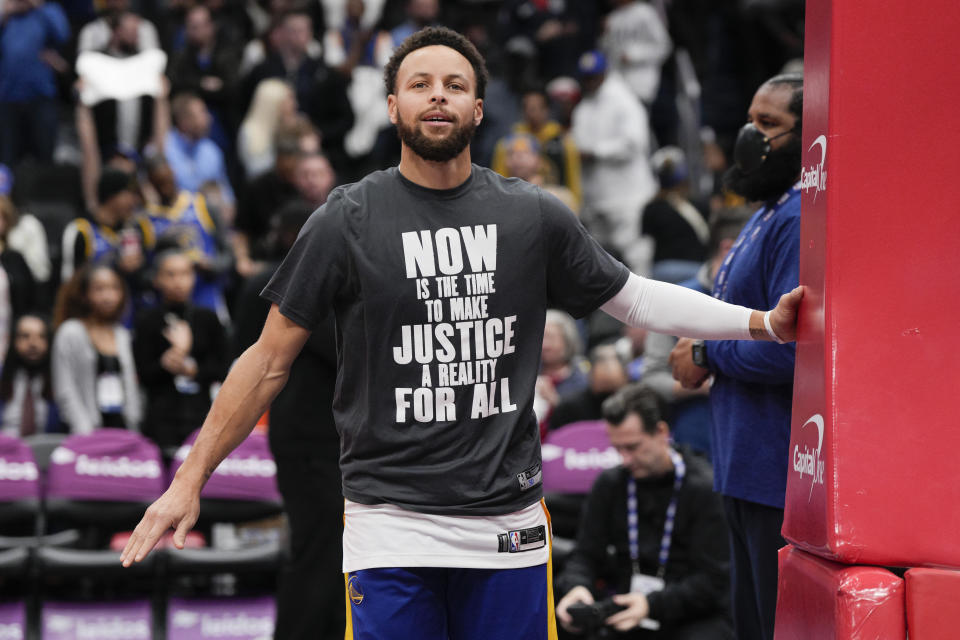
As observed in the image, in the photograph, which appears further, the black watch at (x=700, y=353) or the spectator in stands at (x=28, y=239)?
the spectator in stands at (x=28, y=239)

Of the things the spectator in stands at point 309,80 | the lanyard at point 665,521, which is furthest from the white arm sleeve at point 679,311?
the spectator in stands at point 309,80

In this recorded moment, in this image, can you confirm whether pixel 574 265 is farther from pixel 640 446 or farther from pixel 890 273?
pixel 640 446

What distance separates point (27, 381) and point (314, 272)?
5.66 m

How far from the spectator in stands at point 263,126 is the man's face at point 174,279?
3795mm

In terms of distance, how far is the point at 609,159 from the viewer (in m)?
11.5

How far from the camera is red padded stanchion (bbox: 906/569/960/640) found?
2.62m

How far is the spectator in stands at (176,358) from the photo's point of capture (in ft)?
24.6

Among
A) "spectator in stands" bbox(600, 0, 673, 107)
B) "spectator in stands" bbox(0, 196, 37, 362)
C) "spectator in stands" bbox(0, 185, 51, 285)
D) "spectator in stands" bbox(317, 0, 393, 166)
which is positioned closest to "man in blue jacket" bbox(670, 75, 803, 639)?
"spectator in stands" bbox(0, 196, 37, 362)

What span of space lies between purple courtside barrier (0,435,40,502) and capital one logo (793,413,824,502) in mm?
4913

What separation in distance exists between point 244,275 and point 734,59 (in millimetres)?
6573

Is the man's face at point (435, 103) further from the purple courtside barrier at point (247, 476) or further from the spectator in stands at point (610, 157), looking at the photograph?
the spectator in stands at point (610, 157)

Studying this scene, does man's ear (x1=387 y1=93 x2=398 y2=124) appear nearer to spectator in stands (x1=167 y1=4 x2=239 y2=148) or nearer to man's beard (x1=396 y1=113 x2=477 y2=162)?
man's beard (x1=396 y1=113 x2=477 y2=162)

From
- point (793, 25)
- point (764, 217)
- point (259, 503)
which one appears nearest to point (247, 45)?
point (793, 25)

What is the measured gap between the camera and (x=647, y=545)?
18.9 feet
